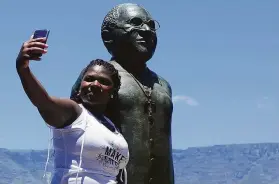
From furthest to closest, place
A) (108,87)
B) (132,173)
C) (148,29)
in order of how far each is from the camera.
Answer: (148,29)
(132,173)
(108,87)

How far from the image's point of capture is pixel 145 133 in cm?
670

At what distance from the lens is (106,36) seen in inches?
285

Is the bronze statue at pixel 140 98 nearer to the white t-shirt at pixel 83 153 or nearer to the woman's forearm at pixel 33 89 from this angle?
the white t-shirt at pixel 83 153

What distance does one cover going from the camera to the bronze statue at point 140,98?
6.64 meters

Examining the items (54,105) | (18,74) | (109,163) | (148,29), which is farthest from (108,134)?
(148,29)

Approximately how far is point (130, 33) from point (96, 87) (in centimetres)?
188

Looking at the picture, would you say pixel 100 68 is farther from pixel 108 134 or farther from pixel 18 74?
pixel 18 74

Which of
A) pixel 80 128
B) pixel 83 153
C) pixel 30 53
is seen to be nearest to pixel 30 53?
pixel 30 53

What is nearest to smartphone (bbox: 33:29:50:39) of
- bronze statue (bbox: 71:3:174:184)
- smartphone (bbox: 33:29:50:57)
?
smartphone (bbox: 33:29:50:57)

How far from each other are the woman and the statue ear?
72.4 inches

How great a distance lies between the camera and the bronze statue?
262 inches

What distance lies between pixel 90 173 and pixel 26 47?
1065 millimetres

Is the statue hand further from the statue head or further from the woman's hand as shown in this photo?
the statue head

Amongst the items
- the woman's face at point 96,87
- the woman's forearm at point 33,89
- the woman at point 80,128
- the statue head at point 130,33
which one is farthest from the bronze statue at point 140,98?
the woman's forearm at point 33,89
